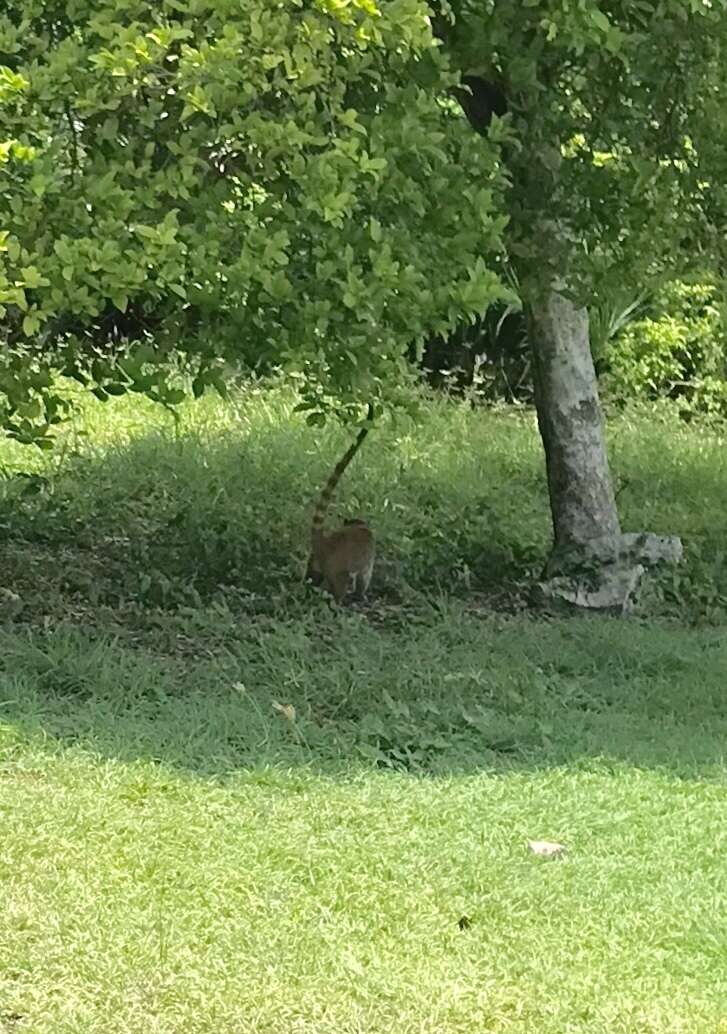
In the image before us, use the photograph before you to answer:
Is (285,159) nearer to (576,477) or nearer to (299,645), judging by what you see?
(299,645)

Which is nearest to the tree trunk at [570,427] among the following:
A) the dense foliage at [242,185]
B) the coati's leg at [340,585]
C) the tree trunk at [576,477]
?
the tree trunk at [576,477]

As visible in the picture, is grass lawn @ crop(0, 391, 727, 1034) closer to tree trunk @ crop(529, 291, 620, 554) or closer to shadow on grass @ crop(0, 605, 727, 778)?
shadow on grass @ crop(0, 605, 727, 778)

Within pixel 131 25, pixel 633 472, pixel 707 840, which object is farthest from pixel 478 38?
pixel 633 472

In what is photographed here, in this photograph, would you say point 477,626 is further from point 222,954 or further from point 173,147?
point 222,954

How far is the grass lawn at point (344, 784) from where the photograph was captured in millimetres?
3145

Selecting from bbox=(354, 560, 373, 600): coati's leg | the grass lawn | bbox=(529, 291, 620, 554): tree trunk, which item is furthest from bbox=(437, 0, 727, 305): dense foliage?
the grass lawn

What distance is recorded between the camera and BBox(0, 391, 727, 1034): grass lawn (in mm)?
3145

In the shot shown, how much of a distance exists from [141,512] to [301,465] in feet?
4.53

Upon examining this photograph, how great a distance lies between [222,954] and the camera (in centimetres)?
323

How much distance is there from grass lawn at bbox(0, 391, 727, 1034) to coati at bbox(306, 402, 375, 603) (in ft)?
0.41

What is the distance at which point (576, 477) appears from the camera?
715 centimetres

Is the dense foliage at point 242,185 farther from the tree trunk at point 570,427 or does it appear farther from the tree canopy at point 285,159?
the tree trunk at point 570,427

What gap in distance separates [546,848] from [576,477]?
11.3 ft

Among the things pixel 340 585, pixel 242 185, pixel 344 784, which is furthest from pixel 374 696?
pixel 242 185
